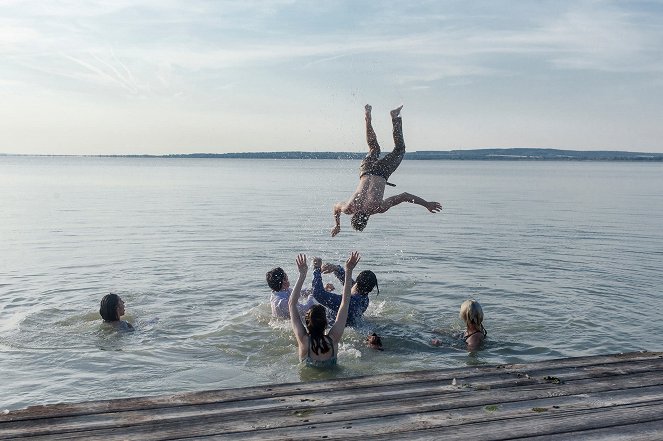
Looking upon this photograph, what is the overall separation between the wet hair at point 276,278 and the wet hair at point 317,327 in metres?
2.70

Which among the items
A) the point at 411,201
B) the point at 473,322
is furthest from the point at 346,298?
the point at 411,201

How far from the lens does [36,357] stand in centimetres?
1088

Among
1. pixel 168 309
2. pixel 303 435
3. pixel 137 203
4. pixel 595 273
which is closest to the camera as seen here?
pixel 303 435

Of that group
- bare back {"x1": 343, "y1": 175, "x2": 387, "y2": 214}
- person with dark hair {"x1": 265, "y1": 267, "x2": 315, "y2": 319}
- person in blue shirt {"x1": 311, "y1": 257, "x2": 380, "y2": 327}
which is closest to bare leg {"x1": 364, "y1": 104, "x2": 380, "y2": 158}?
bare back {"x1": 343, "y1": 175, "x2": 387, "y2": 214}

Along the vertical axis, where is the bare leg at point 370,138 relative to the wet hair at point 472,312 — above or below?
above

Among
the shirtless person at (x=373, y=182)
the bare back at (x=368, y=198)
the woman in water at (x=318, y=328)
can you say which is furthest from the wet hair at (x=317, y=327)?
the bare back at (x=368, y=198)

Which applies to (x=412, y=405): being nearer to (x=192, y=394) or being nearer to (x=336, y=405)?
(x=336, y=405)

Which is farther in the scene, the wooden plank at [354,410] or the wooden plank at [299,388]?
the wooden plank at [299,388]

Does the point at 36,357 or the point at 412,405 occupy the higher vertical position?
the point at 412,405

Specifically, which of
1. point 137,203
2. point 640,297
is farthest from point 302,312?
point 137,203

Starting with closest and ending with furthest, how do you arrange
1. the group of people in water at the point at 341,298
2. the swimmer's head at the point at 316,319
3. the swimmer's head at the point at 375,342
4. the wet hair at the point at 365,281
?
1. the swimmer's head at the point at 316,319
2. the group of people in water at the point at 341,298
3. the swimmer's head at the point at 375,342
4. the wet hair at the point at 365,281

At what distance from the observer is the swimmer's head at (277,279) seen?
1204 centimetres

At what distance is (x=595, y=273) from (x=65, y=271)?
1443 cm

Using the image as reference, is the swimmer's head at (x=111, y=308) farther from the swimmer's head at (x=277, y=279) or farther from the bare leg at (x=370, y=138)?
the bare leg at (x=370, y=138)
